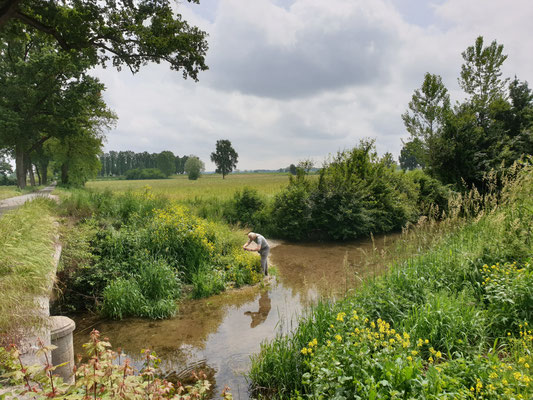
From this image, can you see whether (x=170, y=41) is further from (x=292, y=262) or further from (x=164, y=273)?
(x=292, y=262)

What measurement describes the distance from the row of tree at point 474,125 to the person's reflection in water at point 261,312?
1398 cm

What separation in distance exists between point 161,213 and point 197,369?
20.2 ft

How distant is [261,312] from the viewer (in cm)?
713

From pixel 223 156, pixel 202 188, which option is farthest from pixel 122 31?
pixel 223 156

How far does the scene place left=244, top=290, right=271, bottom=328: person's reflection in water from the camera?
6627mm

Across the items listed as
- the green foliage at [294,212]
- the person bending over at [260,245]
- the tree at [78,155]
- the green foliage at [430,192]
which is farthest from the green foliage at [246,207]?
the tree at [78,155]

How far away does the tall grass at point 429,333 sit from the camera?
294 centimetres

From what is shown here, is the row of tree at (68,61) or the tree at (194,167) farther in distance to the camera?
the tree at (194,167)

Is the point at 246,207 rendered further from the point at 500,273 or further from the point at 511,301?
the point at 511,301

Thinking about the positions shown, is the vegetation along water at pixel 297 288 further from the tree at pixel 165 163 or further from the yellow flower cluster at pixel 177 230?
the tree at pixel 165 163

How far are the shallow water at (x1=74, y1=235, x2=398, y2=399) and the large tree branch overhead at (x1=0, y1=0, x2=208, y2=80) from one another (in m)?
8.76

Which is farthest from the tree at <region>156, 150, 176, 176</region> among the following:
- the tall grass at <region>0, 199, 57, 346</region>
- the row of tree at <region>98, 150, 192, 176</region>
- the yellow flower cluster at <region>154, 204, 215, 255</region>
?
the tall grass at <region>0, 199, 57, 346</region>

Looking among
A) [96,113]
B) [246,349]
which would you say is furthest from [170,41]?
[96,113]

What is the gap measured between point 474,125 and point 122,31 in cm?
2172
